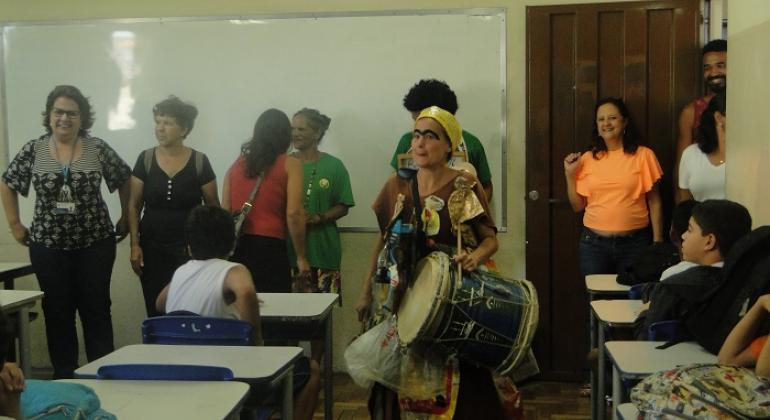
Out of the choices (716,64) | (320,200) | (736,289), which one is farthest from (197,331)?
(716,64)

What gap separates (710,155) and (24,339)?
327 centimetres

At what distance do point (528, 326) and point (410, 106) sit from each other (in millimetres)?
2001

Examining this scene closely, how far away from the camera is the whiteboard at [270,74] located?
5.04 metres

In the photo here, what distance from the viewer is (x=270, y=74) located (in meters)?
5.23

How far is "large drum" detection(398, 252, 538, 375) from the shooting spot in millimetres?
2738

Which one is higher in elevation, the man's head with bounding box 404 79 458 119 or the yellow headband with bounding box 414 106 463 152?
the man's head with bounding box 404 79 458 119

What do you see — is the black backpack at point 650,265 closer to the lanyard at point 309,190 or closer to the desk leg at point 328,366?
the desk leg at point 328,366

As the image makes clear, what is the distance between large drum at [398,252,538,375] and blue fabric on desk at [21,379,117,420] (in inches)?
46.7

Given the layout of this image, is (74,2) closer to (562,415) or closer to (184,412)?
(562,415)

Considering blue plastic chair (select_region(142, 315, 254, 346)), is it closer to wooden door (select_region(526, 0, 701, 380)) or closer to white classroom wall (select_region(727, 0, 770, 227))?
white classroom wall (select_region(727, 0, 770, 227))

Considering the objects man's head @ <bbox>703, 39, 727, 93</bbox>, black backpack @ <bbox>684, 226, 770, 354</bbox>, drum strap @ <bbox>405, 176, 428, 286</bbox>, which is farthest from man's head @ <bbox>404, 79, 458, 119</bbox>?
black backpack @ <bbox>684, 226, 770, 354</bbox>

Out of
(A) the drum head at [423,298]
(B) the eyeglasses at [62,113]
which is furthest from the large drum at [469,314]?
(B) the eyeglasses at [62,113]

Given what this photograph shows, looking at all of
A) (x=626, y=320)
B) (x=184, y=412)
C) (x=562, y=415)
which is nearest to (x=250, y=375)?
(x=184, y=412)

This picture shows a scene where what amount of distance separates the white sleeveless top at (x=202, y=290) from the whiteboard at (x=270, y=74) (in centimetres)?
227
